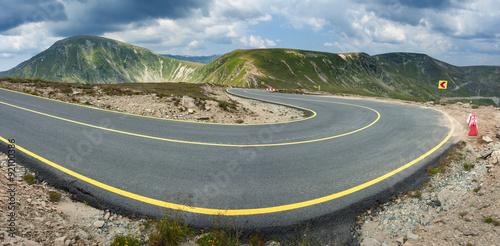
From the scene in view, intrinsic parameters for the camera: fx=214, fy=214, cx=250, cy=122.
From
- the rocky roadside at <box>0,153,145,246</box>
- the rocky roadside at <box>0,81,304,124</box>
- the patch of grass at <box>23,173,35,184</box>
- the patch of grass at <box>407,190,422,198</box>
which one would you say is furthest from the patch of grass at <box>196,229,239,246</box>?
Result: the rocky roadside at <box>0,81,304,124</box>

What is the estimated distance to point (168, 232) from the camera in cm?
348

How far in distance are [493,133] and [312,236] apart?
10.7m

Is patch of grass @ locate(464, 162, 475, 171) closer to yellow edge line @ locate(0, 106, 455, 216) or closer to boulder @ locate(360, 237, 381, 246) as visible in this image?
yellow edge line @ locate(0, 106, 455, 216)

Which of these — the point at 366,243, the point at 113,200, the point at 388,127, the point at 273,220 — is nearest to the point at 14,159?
the point at 113,200

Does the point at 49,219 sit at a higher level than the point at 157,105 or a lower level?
lower

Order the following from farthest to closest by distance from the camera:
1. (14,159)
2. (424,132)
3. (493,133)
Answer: (424,132), (493,133), (14,159)

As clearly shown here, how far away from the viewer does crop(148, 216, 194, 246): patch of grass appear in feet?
11.1

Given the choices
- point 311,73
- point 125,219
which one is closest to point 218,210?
point 125,219

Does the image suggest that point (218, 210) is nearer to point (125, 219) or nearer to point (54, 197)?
point (125, 219)

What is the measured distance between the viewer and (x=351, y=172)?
5.80m

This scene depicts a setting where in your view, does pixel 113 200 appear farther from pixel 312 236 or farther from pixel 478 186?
pixel 478 186

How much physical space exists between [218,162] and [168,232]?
8.88 feet

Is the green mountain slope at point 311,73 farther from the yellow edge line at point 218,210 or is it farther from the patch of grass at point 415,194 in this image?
the patch of grass at point 415,194

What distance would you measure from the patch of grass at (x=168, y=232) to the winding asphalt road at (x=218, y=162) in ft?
0.77
